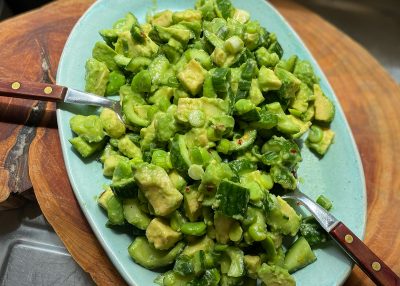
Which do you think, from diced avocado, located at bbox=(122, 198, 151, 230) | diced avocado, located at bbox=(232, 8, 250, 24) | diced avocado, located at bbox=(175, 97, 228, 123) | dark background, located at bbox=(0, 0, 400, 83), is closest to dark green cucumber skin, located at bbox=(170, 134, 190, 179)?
diced avocado, located at bbox=(175, 97, 228, 123)

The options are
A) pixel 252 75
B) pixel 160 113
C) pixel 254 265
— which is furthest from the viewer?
pixel 252 75

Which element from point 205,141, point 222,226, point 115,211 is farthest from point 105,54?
point 222,226

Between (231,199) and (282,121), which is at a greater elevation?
(282,121)

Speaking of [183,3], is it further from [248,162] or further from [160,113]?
[248,162]

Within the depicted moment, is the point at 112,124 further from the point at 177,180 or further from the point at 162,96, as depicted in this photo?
the point at 177,180

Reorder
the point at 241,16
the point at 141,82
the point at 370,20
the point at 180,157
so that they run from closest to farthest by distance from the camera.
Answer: the point at 180,157, the point at 141,82, the point at 241,16, the point at 370,20

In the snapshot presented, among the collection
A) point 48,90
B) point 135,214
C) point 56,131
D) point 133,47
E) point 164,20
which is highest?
point 164,20

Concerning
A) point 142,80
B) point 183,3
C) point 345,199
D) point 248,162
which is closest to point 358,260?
point 345,199

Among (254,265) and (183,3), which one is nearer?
(254,265)
